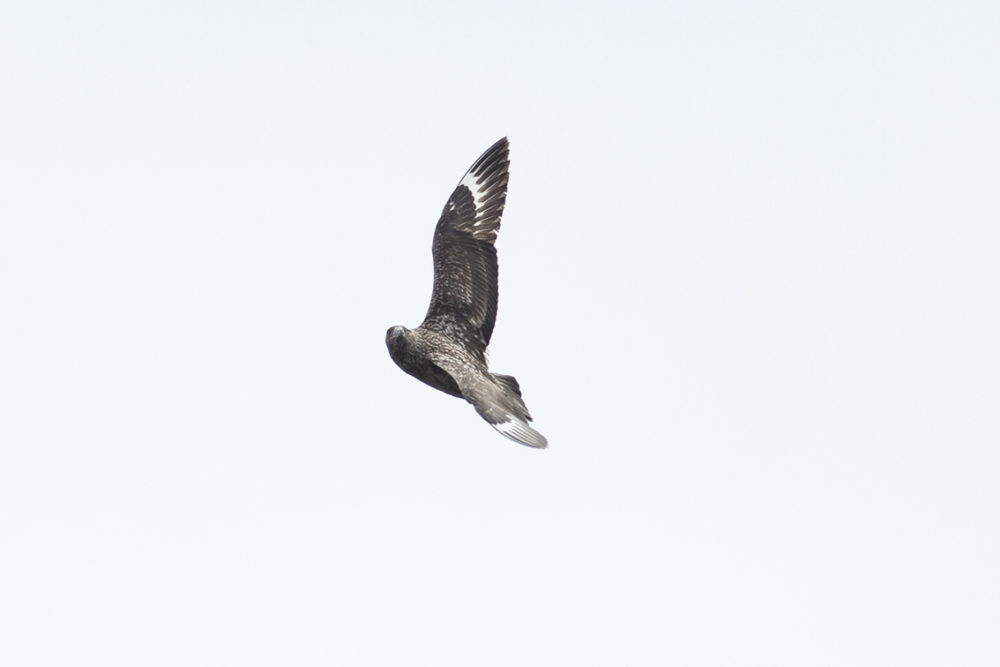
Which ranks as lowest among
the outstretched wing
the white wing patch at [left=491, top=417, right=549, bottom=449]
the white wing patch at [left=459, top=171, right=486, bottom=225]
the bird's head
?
the white wing patch at [left=491, top=417, right=549, bottom=449]

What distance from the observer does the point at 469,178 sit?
66.9ft

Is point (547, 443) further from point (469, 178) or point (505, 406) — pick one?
point (469, 178)

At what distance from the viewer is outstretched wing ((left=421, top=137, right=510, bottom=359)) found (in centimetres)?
1945

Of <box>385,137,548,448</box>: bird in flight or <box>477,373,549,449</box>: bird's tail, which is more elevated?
<box>385,137,548,448</box>: bird in flight

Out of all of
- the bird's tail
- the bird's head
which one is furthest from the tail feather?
the bird's head

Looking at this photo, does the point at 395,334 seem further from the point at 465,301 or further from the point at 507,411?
the point at 507,411

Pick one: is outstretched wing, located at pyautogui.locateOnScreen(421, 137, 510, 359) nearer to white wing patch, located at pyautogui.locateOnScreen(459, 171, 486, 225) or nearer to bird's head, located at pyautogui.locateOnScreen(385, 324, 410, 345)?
white wing patch, located at pyautogui.locateOnScreen(459, 171, 486, 225)

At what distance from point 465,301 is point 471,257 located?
68 centimetres

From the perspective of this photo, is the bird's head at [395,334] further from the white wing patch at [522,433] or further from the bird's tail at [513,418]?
the white wing patch at [522,433]

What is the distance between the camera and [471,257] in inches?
782

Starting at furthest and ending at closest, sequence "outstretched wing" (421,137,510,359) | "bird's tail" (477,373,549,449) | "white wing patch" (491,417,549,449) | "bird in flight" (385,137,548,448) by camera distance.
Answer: "outstretched wing" (421,137,510,359), "bird in flight" (385,137,548,448), "bird's tail" (477,373,549,449), "white wing patch" (491,417,549,449)

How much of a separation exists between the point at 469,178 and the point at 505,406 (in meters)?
4.69

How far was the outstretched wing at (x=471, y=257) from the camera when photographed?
19453 mm

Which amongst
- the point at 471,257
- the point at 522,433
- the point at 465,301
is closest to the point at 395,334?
the point at 465,301
